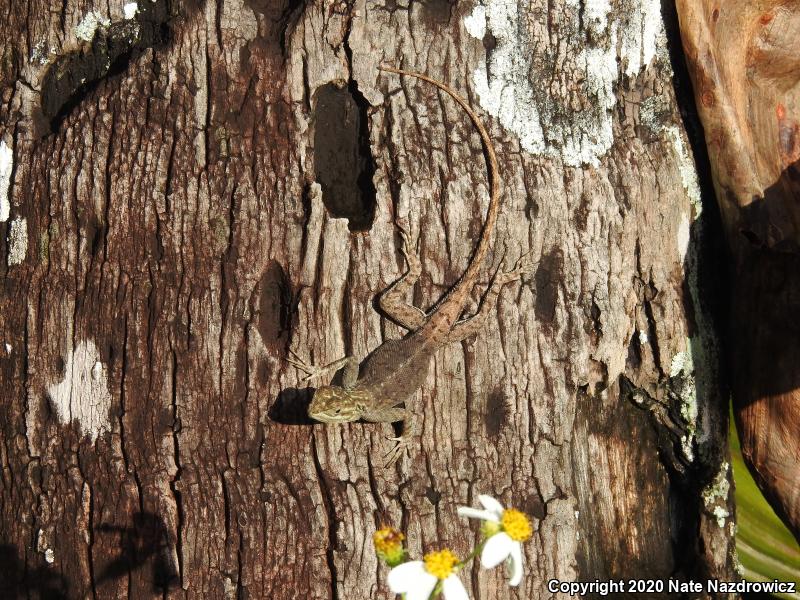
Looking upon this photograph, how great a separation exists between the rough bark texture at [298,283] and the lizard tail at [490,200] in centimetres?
4

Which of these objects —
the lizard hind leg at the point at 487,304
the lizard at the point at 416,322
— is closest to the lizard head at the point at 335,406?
the lizard at the point at 416,322

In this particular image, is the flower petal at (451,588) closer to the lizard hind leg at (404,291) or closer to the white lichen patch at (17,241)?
the lizard hind leg at (404,291)

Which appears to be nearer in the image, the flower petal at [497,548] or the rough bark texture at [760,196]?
the flower petal at [497,548]

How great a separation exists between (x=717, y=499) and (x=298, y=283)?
191 cm

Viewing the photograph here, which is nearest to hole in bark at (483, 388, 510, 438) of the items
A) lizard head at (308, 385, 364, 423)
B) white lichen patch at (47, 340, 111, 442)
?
lizard head at (308, 385, 364, 423)

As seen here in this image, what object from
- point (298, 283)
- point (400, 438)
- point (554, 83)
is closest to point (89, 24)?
point (298, 283)

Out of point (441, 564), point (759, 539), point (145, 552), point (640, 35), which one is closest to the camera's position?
point (441, 564)

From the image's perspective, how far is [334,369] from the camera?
2746mm

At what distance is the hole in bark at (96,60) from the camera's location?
112 inches

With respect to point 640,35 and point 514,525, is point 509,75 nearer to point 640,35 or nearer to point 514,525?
point 640,35

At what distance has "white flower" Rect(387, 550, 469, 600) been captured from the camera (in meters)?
1.51

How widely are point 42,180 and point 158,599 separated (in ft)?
5.08

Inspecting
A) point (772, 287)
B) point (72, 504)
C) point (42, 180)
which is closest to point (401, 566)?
point (72, 504)

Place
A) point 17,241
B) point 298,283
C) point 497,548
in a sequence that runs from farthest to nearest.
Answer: point 17,241, point 298,283, point 497,548
